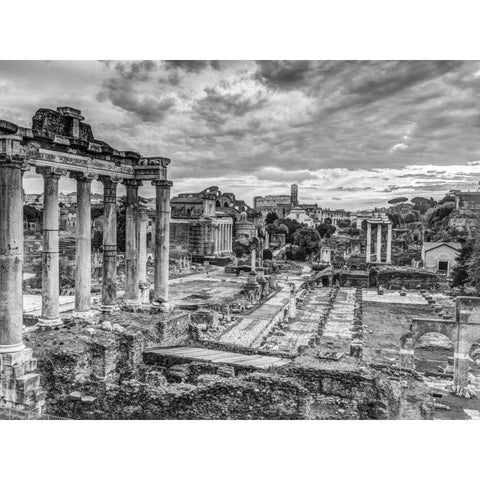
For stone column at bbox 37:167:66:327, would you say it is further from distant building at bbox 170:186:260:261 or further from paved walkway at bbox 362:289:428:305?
paved walkway at bbox 362:289:428:305

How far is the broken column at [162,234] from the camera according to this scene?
10.8 metres

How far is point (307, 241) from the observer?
48.4 meters

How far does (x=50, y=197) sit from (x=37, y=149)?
40.1 inches

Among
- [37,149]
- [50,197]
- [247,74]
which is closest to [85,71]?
[37,149]

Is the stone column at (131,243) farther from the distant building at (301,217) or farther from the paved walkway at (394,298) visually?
the distant building at (301,217)

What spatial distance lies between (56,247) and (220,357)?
392cm

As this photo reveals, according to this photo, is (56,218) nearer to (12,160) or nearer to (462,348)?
(12,160)

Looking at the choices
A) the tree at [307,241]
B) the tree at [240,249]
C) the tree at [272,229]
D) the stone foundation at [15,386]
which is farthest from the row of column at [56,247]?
the tree at [307,241]

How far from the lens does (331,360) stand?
27.3 feet

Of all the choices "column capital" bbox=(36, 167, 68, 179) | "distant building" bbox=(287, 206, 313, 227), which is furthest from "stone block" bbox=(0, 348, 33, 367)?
"distant building" bbox=(287, 206, 313, 227)

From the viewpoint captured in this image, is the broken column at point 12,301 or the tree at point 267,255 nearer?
the broken column at point 12,301

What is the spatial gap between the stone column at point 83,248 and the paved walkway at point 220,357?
6.18 feet

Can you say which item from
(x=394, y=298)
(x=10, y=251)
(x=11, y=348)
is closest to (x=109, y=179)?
(x=10, y=251)

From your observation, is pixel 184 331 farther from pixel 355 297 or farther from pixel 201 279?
pixel 201 279
